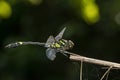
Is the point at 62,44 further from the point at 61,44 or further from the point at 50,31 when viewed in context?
the point at 50,31

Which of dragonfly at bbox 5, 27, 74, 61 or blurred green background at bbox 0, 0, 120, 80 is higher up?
blurred green background at bbox 0, 0, 120, 80

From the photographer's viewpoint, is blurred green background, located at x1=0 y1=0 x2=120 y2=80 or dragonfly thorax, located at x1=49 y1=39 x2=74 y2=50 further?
blurred green background, located at x1=0 y1=0 x2=120 y2=80

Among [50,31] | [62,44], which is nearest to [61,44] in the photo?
[62,44]

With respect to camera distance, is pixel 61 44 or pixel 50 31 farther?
pixel 50 31

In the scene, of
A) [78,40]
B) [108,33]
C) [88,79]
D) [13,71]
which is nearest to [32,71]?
[13,71]

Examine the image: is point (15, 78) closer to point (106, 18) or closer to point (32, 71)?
point (32, 71)

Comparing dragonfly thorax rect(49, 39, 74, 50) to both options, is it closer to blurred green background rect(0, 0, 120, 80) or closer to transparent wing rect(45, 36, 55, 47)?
transparent wing rect(45, 36, 55, 47)

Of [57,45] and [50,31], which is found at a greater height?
[50,31]

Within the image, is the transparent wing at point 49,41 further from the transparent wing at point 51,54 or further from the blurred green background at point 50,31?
the blurred green background at point 50,31

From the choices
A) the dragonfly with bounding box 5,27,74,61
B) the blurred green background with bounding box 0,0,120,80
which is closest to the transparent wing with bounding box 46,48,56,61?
the dragonfly with bounding box 5,27,74,61
